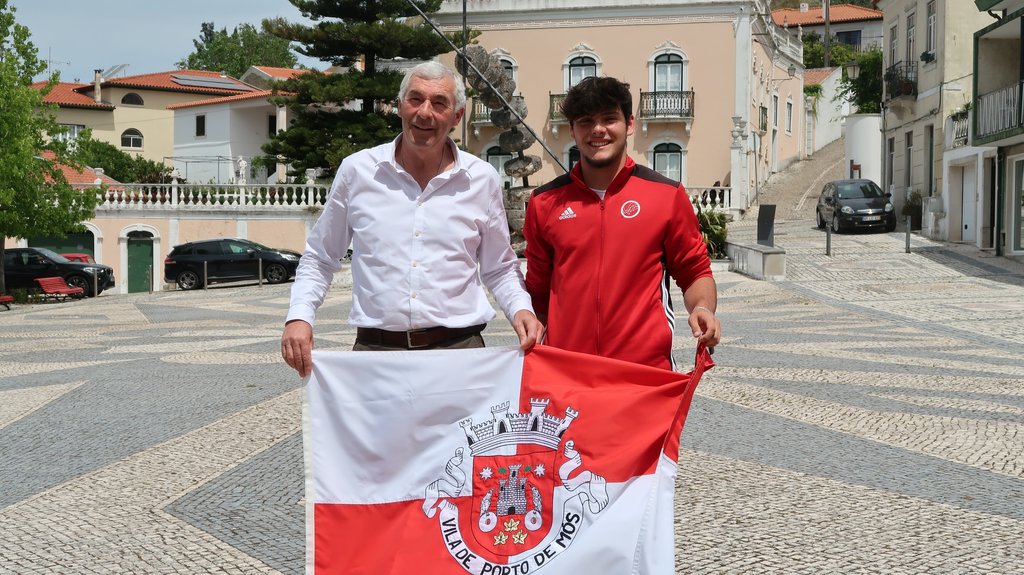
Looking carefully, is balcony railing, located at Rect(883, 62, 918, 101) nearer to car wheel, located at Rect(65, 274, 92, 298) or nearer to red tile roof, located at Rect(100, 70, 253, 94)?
car wheel, located at Rect(65, 274, 92, 298)

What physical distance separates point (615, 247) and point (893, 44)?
122 ft

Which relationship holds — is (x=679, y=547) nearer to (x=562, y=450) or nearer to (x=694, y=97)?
(x=562, y=450)

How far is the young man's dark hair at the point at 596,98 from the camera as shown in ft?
12.5

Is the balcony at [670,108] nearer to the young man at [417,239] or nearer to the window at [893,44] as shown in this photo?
the window at [893,44]

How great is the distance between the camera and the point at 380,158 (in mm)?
3904

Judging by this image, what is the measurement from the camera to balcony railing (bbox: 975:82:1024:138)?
2502 centimetres

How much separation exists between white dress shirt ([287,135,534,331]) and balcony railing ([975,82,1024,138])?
23921mm

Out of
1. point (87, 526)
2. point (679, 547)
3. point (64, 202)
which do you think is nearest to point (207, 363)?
point (87, 526)

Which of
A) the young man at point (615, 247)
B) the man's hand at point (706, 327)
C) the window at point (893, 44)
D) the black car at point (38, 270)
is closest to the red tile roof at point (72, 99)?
the black car at point (38, 270)

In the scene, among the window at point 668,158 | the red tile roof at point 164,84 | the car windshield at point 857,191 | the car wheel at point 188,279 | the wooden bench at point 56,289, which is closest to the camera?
the wooden bench at point 56,289

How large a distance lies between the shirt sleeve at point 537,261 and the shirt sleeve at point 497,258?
0.07 metres

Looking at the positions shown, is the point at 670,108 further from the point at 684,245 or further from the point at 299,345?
the point at 299,345

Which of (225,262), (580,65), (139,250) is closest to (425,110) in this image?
(225,262)

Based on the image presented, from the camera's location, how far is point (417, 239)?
3.85 meters
